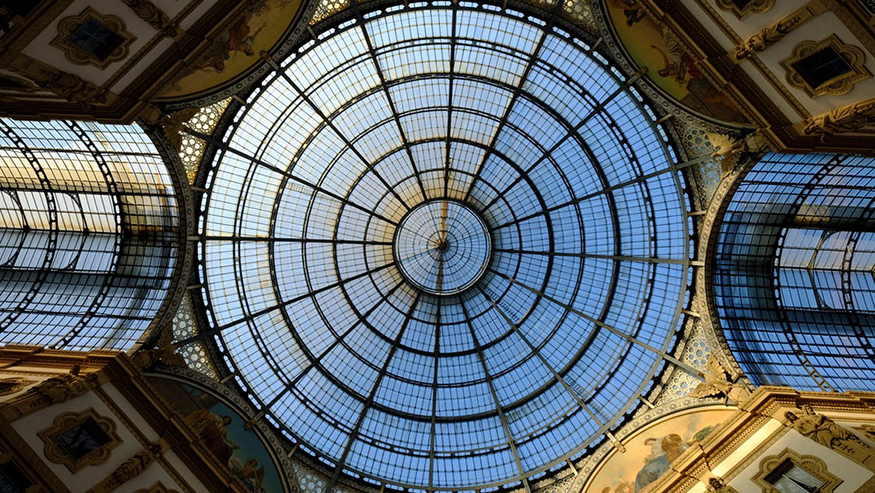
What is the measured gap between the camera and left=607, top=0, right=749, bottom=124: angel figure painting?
62.3ft

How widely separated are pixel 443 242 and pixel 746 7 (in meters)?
18.7

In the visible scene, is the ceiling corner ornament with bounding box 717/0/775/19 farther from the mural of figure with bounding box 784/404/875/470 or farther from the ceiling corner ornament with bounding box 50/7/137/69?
the ceiling corner ornament with bounding box 50/7/137/69

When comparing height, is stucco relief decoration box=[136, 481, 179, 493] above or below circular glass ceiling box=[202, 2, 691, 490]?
below

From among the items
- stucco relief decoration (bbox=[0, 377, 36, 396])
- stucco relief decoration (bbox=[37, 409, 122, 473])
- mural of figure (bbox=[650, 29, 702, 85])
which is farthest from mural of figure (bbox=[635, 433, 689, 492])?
stucco relief decoration (bbox=[0, 377, 36, 396])

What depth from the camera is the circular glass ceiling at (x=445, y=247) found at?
948 inches

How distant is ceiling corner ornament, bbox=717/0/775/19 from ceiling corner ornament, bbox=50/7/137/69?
18.9m

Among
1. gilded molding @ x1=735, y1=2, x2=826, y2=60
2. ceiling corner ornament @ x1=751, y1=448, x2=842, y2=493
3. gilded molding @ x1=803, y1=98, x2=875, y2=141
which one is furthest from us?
ceiling corner ornament @ x1=751, y1=448, x2=842, y2=493

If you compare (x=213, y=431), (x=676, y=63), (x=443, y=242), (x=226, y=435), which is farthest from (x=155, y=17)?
(x=676, y=63)

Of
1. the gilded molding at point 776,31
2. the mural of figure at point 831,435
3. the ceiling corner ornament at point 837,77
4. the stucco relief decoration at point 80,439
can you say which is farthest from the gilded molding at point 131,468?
the ceiling corner ornament at point 837,77

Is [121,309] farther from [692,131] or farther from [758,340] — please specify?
[758,340]

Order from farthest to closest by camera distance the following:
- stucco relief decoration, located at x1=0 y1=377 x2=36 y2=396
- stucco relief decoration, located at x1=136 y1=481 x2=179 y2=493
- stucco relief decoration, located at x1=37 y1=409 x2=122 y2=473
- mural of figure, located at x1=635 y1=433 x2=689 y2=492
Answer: mural of figure, located at x1=635 y1=433 x2=689 y2=492, stucco relief decoration, located at x1=136 y1=481 x2=179 y2=493, stucco relief decoration, located at x1=0 y1=377 x2=36 y2=396, stucco relief decoration, located at x1=37 y1=409 x2=122 y2=473

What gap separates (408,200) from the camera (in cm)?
2966

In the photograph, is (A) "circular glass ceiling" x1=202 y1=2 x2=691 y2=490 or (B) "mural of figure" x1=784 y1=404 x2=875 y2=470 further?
(A) "circular glass ceiling" x1=202 y1=2 x2=691 y2=490

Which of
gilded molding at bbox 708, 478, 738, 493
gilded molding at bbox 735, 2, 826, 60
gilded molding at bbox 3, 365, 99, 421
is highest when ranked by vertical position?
gilded molding at bbox 735, 2, 826, 60
